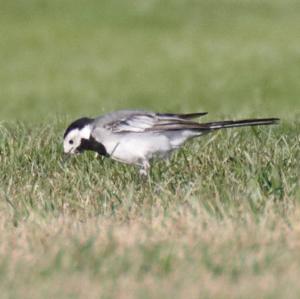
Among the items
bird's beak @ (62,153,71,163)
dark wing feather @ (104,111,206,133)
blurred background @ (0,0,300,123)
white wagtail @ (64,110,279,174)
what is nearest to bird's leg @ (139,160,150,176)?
white wagtail @ (64,110,279,174)

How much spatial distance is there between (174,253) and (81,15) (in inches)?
924

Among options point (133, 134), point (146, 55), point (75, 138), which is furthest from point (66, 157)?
point (146, 55)

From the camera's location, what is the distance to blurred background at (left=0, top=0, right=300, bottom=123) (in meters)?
22.4

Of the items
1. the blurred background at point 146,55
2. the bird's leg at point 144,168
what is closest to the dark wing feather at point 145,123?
the bird's leg at point 144,168

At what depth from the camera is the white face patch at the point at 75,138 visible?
29.1ft

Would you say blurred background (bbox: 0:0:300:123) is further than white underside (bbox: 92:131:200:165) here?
Yes

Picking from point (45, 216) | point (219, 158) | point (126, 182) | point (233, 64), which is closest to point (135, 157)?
point (126, 182)

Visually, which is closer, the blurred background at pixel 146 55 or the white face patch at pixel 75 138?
the white face patch at pixel 75 138

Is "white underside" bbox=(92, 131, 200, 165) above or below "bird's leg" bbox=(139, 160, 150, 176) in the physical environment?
above

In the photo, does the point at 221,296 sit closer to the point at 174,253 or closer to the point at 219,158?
the point at 174,253

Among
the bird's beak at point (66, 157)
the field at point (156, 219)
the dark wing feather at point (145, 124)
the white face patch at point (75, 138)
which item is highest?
the dark wing feather at point (145, 124)

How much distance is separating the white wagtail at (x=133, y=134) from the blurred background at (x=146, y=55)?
10.4 m

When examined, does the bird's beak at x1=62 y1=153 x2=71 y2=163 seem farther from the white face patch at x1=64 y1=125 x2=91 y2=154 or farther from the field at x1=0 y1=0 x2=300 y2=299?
the white face patch at x1=64 y1=125 x2=91 y2=154

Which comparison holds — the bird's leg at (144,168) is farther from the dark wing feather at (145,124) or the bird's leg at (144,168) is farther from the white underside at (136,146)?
the dark wing feather at (145,124)
